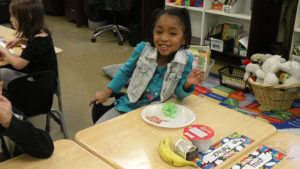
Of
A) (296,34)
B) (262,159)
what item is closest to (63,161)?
(262,159)

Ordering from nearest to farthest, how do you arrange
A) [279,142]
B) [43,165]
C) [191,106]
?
[43,165]
[279,142]
[191,106]

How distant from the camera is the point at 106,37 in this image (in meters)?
4.98

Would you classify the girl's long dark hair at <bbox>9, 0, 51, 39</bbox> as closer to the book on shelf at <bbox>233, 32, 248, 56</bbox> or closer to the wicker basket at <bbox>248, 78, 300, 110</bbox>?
the wicker basket at <bbox>248, 78, 300, 110</bbox>

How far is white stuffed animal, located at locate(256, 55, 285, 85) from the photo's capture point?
2.40 metres

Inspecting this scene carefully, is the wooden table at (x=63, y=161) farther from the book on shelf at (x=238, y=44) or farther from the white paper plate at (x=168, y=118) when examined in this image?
the book on shelf at (x=238, y=44)

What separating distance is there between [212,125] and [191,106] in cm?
18

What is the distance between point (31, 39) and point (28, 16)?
0.16m

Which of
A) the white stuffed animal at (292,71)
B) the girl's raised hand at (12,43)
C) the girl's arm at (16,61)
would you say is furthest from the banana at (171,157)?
the white stuffed animal at (292,71)

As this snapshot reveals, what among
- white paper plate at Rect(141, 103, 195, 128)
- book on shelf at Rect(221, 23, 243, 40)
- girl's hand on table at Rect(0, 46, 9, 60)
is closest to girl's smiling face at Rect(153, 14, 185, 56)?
white paper plate at Rect(141, 103, 195, 128)

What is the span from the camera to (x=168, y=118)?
1.25m

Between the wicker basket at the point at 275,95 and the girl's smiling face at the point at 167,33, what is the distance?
1.16m

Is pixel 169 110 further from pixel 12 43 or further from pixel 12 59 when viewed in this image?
pixel 12 43

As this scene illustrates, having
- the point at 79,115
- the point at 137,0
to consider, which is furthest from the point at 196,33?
the point at 79,115

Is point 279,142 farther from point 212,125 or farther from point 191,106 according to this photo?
point 191,106
